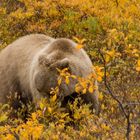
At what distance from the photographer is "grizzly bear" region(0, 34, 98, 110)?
682cm

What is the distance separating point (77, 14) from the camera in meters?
11.3

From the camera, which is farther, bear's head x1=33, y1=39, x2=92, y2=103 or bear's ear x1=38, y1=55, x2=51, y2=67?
bear's ear x1=38, y1=55, x2=51, y2=67

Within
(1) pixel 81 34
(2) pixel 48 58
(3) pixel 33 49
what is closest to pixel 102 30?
(1) pixel 81 34

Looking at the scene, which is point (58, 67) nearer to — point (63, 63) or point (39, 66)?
point (63, 63)

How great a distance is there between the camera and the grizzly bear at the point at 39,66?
682 centimetres

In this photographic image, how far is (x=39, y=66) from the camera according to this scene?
6.95 meters

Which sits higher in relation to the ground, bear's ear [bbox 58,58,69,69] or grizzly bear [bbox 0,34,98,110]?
bear's ear [bbox 58,58,69,69]

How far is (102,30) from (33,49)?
8.86ft

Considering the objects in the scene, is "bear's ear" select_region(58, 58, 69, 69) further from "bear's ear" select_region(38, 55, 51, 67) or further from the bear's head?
"bear's ear" select_region(38, 55, 51, 67)

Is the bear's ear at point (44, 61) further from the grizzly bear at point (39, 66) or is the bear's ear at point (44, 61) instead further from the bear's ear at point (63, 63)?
the bear's ear at point (63, 63)

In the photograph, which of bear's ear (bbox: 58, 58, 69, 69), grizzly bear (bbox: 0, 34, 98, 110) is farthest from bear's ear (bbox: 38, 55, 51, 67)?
bear's ear (bbox: 58, 58, 69, 69)

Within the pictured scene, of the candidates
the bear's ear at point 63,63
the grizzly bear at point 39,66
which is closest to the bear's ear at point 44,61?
the grizzly bear at point 39,66

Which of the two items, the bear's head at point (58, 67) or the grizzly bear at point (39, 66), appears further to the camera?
the grizzly bear at point (39, 66)

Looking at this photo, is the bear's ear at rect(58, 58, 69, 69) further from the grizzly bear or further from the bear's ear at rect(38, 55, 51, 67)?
the bear's ear at rect(38, 55, 51, 67)
